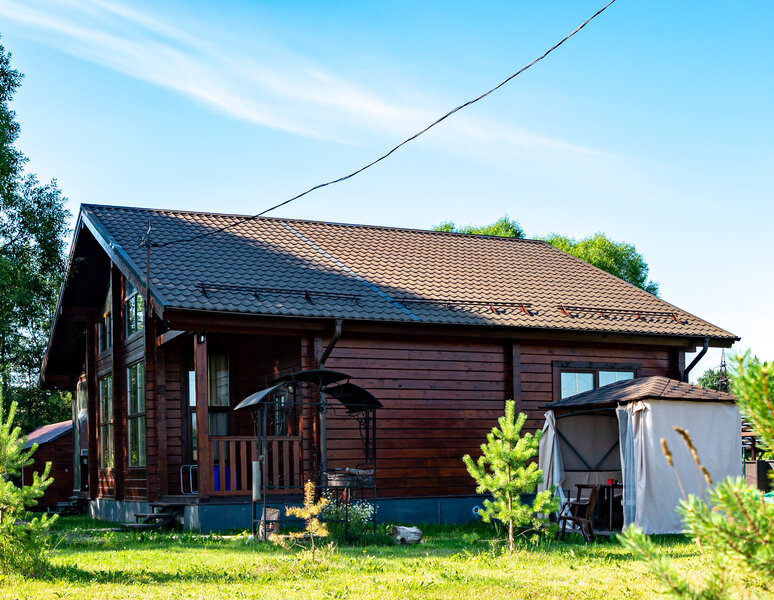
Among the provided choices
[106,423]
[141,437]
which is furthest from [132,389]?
[106,423]

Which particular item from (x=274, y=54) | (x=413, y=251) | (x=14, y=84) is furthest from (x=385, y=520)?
(x=14, y=84)

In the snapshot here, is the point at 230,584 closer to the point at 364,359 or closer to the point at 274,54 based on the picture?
the point at 274,54

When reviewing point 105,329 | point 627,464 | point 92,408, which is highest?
point 105,329

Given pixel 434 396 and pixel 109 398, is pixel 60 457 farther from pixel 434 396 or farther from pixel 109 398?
pixel 434 396

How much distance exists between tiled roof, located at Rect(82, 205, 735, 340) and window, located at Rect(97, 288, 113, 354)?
2510 millimetres

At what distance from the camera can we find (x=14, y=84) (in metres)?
22.6

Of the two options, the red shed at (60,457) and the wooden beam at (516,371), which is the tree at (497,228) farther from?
the wooden beam at (516,371)

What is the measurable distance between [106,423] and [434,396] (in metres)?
7.69

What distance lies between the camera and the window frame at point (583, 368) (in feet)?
56.1

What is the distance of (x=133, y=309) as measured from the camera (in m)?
17.6

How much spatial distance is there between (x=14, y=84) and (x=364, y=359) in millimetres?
13155

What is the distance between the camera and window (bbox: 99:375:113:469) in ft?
61.7

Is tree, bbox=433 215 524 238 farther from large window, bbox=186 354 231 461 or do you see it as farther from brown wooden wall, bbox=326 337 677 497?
large window, bbox=186 354 231 461

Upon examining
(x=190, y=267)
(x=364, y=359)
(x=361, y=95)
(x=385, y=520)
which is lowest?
(x=385, y=520)
